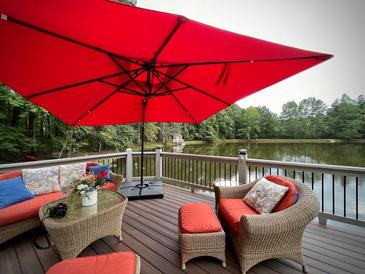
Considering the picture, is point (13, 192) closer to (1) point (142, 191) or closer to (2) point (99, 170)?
(2) point (99, 170)

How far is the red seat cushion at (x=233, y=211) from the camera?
198 cm

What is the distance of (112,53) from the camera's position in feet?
5.03

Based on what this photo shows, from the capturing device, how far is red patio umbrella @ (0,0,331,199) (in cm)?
105

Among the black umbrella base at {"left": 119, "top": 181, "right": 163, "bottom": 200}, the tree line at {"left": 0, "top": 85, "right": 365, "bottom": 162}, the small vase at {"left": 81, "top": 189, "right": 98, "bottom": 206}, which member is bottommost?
the black umbrella base at {"left": 119, "top": 181, "right": 163, "bottom": 200}

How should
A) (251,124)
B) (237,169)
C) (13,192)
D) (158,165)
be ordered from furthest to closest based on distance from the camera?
(251,124) → (158,165) → (237,169) → (13,192)

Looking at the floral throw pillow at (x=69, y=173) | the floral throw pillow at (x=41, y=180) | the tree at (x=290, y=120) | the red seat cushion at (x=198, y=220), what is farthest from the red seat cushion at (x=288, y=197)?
the tree at (x=290, y=120)

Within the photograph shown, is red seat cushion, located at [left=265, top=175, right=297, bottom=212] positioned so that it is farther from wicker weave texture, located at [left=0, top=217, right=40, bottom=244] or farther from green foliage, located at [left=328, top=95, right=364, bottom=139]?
green foliage, located at [left=328, top=95, right=364, bottom=139]

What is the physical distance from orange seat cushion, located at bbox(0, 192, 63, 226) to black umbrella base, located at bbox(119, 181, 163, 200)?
1455mm

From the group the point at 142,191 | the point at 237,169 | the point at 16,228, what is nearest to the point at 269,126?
the point at 237,169

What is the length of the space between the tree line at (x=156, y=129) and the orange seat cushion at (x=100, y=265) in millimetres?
7557

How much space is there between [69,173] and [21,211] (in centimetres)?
107

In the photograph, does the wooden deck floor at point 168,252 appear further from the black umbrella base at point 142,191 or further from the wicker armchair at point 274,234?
the black umbrella base at point 142,191

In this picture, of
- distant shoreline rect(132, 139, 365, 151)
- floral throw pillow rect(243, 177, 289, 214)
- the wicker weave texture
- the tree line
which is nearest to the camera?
floral throw pillow rect(243, 177, 289, 214)

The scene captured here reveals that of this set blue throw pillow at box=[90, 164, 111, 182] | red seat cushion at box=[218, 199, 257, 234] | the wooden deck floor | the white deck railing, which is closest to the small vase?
the wooden deck floor
